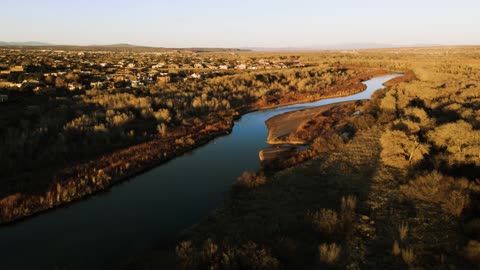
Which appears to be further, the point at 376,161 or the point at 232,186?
the point at 376,161

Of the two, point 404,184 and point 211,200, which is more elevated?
point 404,184

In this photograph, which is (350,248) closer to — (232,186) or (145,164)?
(232,186)

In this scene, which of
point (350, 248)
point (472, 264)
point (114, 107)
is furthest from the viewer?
point (114, 107)

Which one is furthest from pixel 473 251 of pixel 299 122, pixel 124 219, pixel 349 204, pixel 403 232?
pixel 299 122

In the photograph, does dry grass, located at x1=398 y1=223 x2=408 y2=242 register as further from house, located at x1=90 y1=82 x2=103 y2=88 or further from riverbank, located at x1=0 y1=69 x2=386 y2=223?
house, located at x1=90 y1=82 x2=103 y2=88

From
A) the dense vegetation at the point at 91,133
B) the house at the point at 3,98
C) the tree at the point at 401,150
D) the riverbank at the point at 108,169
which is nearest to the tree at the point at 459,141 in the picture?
the tree at the point at 401,150

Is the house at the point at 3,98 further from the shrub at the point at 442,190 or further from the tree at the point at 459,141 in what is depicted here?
the tree at the point at 459,141

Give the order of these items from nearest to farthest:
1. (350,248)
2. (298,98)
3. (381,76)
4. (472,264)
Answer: (472,264), (350,248), (298,98), (381,76)

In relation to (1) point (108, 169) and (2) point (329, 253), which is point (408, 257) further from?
(1) point (108, 169)

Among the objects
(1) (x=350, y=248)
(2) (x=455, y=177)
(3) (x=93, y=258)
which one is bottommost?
(3) (x=93, y=258)

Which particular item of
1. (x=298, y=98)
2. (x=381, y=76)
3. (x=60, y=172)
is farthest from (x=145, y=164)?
(x=381, y=76)
